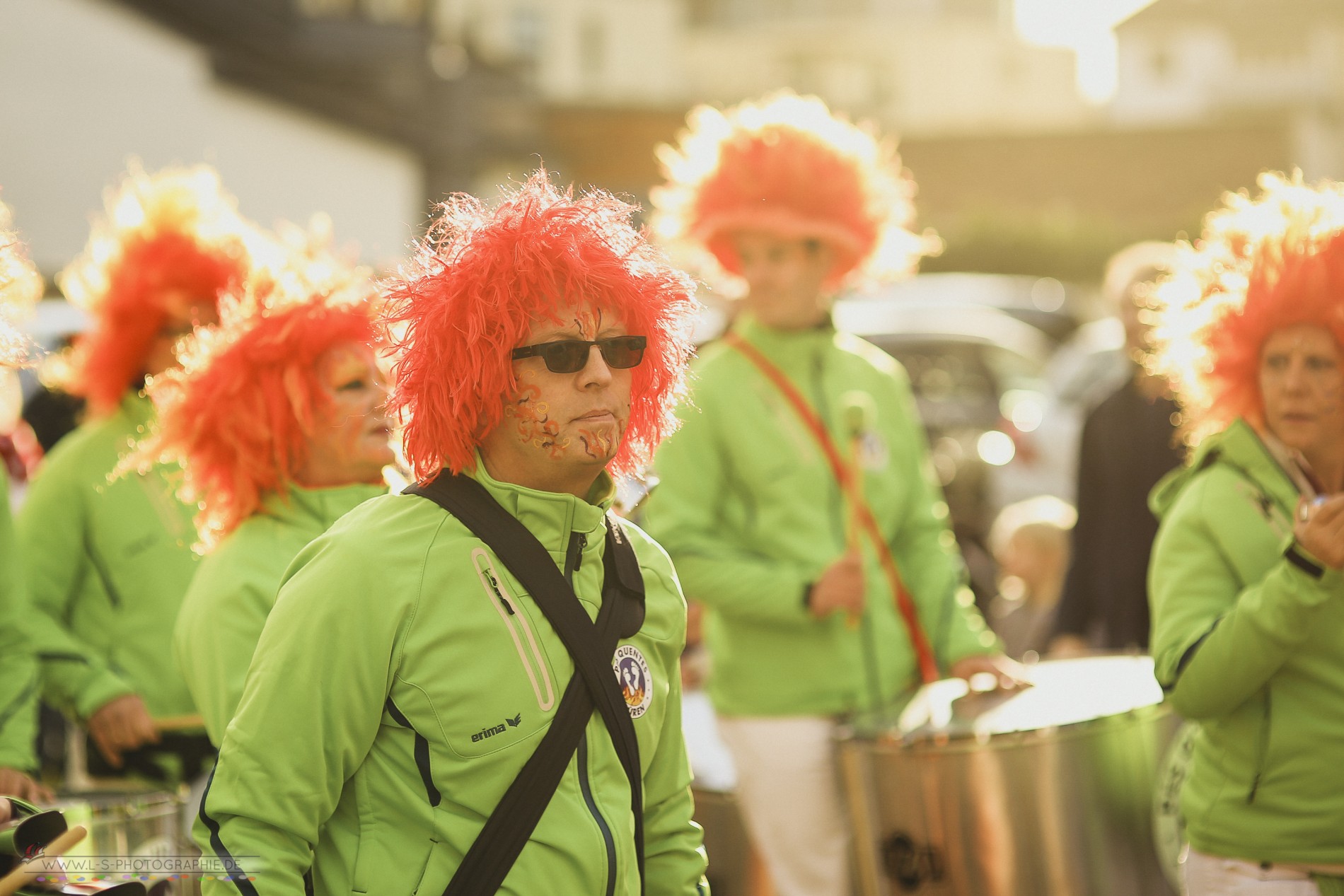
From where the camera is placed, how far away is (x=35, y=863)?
84.0 inches

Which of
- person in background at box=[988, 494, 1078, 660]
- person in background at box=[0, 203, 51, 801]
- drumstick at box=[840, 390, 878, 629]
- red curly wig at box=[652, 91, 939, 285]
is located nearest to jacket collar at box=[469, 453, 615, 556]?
person in background at box=[0, 203, 51, 801]

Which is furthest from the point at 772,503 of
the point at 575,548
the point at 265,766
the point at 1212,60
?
the point at 1212,60

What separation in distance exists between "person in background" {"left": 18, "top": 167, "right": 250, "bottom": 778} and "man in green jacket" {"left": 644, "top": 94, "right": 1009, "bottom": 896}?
1295 mm

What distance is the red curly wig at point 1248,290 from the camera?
322 centimetres

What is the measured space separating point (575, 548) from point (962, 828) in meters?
1.53

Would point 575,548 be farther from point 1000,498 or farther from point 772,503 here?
point 1000,498

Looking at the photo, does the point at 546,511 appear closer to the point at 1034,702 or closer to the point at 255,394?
the point at 255,394

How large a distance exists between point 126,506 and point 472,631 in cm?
203

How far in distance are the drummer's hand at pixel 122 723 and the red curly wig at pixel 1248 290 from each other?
257cm

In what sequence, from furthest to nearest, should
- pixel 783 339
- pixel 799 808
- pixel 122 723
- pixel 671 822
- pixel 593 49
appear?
pixel 593 49 < pixel 783 339 < pixel 799 808 < pixel 122 723 < pixel 671 822

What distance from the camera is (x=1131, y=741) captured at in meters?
3.81

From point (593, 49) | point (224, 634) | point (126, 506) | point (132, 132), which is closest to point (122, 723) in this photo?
point (126, 506)

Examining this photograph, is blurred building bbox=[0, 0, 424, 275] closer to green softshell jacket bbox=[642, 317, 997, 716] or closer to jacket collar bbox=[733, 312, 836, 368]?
jacket collar bbox=[733, 312, 836, 368]

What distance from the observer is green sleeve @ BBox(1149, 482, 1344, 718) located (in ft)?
9.47
